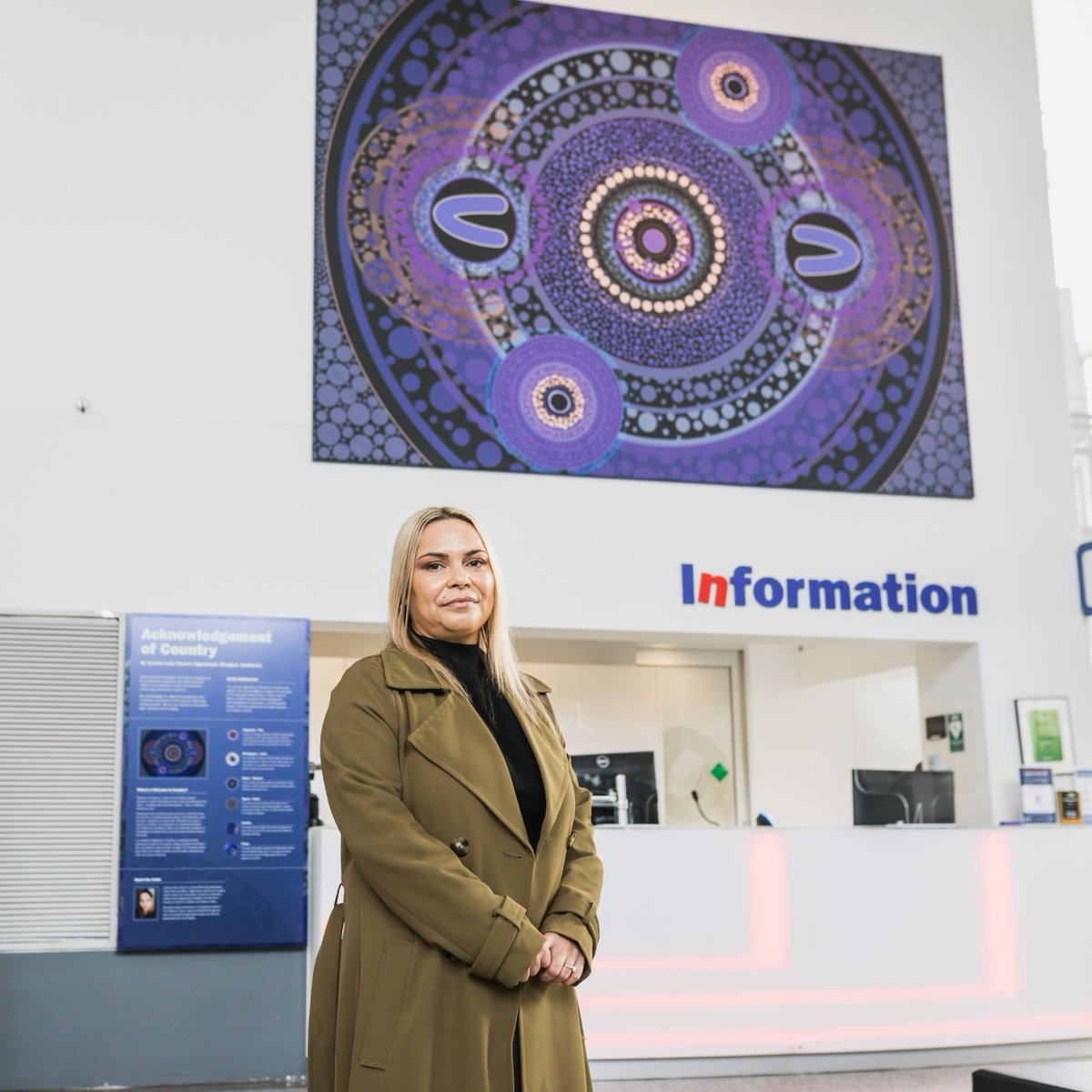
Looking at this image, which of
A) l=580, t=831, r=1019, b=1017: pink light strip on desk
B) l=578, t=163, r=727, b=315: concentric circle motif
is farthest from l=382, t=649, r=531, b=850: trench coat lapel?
l=578, t=163, r=727, b=315: concentric circle motif

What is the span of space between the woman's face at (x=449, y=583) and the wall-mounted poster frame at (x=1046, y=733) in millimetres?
5595

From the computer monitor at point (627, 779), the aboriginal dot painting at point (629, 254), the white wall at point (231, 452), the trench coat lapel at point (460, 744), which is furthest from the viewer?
the aboriginal dot painting at point (629, 254)

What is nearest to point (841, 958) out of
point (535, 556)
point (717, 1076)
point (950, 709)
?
point (717, 1076)

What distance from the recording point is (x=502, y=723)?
2441 mm

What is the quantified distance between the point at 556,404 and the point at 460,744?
4848mm

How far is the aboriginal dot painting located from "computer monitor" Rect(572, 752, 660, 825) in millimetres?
1467

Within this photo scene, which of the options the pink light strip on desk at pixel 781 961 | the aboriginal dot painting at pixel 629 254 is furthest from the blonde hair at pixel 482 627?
the aboriginal dot painting at pixel 629 254

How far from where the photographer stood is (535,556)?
22.5 feet

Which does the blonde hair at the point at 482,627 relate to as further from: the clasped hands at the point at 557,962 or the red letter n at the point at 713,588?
the red letter n at the point at 713,588

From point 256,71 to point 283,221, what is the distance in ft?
2.59

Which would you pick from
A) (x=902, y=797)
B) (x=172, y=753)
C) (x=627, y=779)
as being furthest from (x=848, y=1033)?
(x=172, y=753)

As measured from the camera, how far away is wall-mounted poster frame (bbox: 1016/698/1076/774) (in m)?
7.32

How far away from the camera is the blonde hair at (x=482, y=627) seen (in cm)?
247

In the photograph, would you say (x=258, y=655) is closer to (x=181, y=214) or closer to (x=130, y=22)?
(x=181, y=214)
